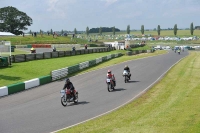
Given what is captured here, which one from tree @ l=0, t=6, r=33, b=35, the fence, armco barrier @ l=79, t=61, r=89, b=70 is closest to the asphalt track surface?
armco barrier @ l=79, t=61, r=89, b=70

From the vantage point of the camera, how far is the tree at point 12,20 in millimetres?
111938

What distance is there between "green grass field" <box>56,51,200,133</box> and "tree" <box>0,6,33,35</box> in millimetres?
97269

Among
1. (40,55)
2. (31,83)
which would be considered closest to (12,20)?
(40,55)

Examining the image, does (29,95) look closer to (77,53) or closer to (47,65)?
(47,65)

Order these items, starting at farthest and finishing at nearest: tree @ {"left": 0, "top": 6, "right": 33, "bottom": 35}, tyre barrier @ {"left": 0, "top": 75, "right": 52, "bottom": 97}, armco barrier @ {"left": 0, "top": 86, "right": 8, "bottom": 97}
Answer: tree @ {"left": 0, "top": 6, "right": 33, "bottom": 35}, tyre barrier @ {"left": 0, "top": 75, "right": 52, "bottom": 97}, armco barrier @ {"left": 0, "top": 86, "right": 8, "bottom": 97}

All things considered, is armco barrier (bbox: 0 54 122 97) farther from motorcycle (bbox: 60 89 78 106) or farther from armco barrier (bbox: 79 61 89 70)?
motorcycle (bbox: 60 89 78 106)

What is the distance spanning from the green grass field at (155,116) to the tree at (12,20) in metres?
97.3

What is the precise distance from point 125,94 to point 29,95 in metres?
7.10

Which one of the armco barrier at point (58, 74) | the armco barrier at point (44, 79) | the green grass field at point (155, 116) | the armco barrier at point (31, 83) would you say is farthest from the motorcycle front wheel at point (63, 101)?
the armco barrier at point (58, 74)

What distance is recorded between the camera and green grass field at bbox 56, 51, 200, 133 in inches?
518

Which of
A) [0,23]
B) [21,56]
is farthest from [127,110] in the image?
[0,23]

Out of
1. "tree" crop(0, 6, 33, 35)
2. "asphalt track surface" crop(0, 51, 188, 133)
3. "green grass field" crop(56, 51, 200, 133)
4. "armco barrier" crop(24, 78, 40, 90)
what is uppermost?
"tree" crop(0, 6, 33, 35)

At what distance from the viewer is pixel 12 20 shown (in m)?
113

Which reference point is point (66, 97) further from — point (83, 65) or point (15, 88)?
point (83, 65)
